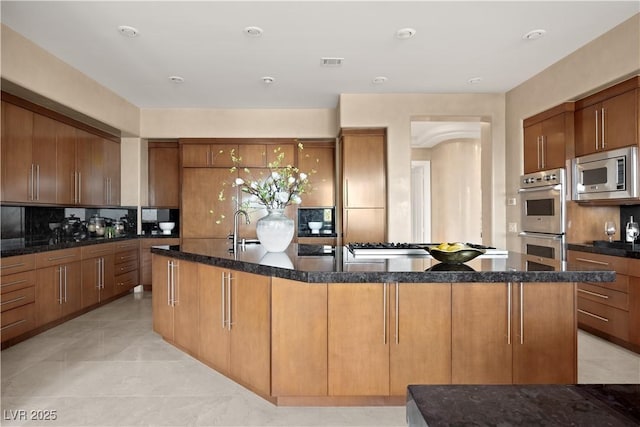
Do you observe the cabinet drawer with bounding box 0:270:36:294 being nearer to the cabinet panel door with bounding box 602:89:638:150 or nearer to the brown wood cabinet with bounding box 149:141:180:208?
the brown wood cabinet with bounding box 149:141:180:208

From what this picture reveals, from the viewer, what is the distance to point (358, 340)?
2262 millimetres

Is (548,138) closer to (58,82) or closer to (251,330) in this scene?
(251,330)

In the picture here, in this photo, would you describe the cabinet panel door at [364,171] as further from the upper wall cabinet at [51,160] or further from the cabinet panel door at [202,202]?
the upper wall cabinet at [51,160]

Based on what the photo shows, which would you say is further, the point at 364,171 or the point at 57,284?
the point at 364,171

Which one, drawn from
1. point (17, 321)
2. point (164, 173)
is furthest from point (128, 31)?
point (164, 173)

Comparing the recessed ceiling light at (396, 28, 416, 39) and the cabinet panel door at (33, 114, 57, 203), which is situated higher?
the recessed ceiling light at (396, 28, 416, 39)

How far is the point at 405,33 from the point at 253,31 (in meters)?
1.38

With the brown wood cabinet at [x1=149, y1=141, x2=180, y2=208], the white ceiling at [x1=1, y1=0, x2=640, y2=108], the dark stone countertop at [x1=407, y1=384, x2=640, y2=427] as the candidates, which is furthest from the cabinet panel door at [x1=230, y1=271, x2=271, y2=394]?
the brown wood cabinet at [x1=149, y1=141, x2=180, y2=208]

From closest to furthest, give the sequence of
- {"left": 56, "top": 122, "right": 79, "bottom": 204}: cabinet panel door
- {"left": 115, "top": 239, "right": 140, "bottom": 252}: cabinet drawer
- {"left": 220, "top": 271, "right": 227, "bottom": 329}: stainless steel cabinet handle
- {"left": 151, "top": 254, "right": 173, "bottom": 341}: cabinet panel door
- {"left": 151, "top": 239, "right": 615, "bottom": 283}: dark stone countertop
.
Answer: {"left": 151, "top": 239, "right": 615, "bottom": 283}: dark stone countertop, {"left": 220, "top": 271, "right": 227, "bottom": 329}: stainless steel cabinet handle, {"left": 151, "top": 254, "right": 173, "bottom": 341}: cabinet panel door, {"left": 56, "top": 122, "right": 79, "bottom": 204}: cabinet panel door, {"left": 115, "top": 239, "right": 140, "bottom": 252}: cabinet drawer

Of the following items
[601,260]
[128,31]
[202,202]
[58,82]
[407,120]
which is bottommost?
[601,260]

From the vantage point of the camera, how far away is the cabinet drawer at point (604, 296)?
346 cm

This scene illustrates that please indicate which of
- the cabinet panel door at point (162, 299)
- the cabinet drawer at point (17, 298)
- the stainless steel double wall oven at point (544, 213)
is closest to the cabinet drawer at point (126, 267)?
the cabinet drawer at point (17, 298)

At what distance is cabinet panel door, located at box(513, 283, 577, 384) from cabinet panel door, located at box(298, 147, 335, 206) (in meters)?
4.30

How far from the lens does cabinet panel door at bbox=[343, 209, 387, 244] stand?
5.55m
